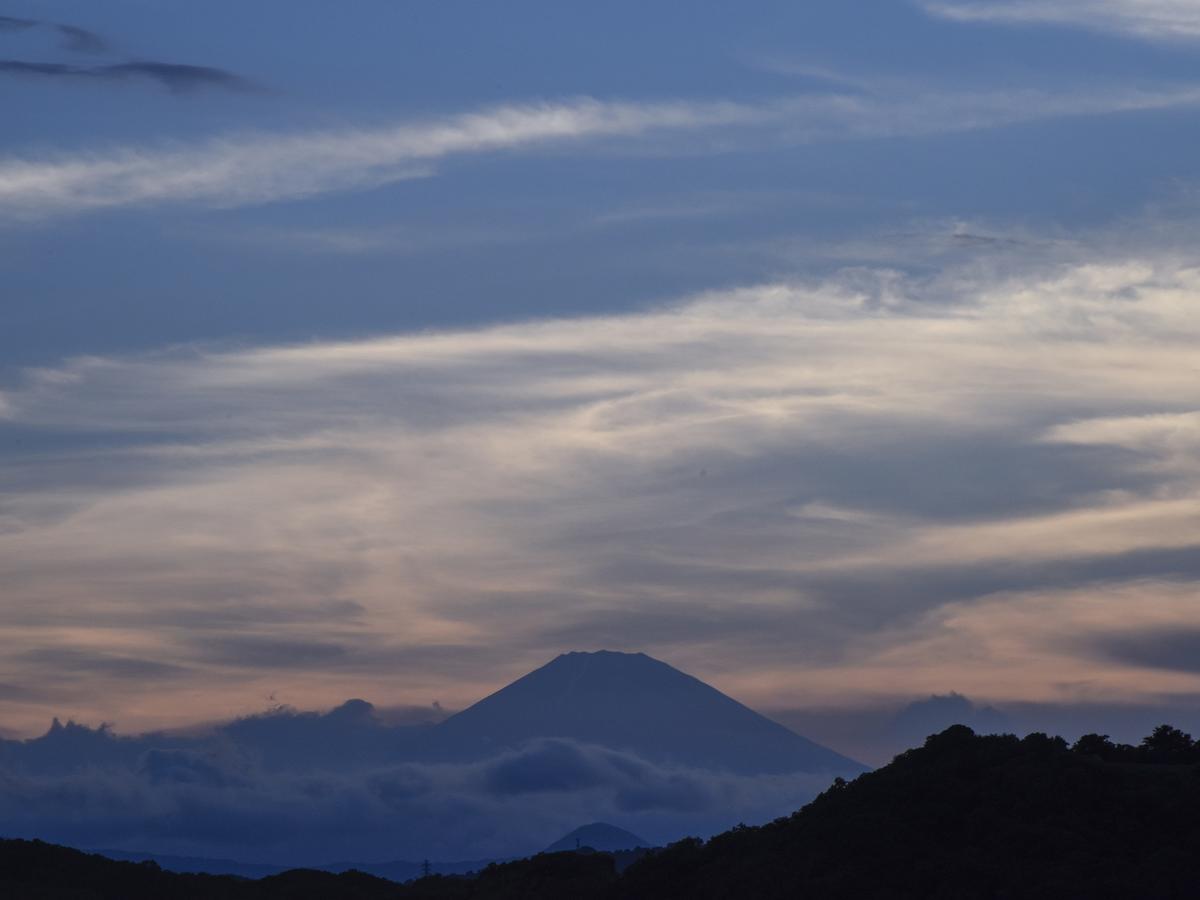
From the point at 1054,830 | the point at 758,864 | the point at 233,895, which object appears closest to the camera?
the point at 1054,830

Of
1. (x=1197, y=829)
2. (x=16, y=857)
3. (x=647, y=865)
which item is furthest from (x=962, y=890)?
(x=16, y=857)

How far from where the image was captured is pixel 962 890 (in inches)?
2608

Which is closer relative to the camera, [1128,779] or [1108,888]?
[1108,888]

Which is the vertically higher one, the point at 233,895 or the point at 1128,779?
the point at 1128,779

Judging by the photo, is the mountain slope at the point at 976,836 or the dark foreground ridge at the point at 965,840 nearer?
the mountain slope at the point at 976,836

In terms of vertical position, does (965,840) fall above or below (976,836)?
below

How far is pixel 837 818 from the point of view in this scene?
74188 mm

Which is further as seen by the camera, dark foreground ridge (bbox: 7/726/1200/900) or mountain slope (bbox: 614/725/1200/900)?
dark foreground ridge (bbox: 7/726/1200/900)

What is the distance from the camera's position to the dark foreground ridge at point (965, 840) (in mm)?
66000

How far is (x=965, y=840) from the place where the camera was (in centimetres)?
6962

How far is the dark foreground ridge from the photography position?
66.0 metres

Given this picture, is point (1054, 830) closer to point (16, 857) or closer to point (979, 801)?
point (979, 801)

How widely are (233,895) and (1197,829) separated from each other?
5225cm

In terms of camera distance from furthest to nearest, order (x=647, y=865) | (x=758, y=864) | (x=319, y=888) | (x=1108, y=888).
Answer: (x=319, y=888) < (x=647, y=865) < (x=758, y=864) < (x=1108, y=888)
